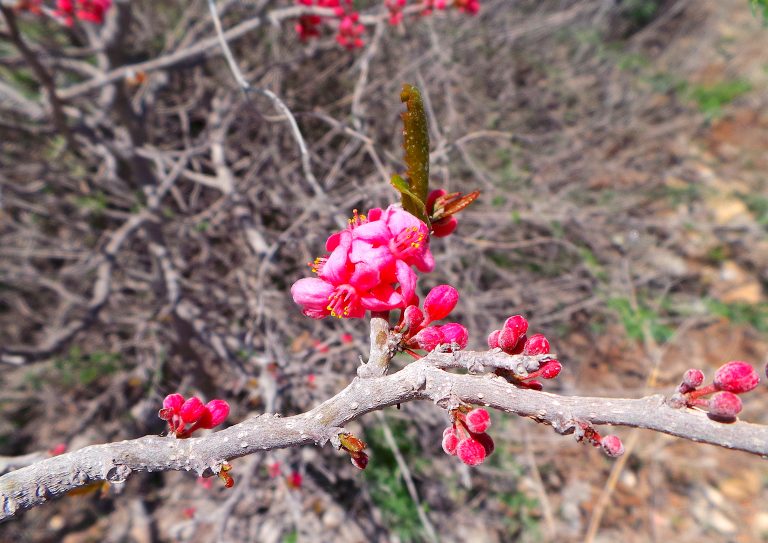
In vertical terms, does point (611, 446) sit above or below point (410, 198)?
below

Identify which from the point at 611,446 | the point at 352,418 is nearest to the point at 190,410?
the point at 352,418

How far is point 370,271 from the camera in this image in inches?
37.4

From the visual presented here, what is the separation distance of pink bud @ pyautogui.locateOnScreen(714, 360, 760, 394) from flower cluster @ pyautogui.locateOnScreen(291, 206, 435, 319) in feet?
1.69

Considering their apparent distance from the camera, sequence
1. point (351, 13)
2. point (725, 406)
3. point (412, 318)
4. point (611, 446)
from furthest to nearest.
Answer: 1. point (351, 13)
2. point (412, 318)
3. point (611, 446)
4. point (725, 406)

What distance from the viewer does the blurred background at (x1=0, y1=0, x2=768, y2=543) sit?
8.87 ft

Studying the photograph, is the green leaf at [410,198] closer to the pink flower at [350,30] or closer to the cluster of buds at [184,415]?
the cluster of buds at [184,415]

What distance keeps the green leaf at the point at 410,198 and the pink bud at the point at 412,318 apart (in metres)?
0.17

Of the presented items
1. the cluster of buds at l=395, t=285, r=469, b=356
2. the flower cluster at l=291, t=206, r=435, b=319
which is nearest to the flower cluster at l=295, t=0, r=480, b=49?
the flower cluster at l=291, t=206, r=435, b=319

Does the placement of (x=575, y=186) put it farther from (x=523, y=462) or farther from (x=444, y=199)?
(x=444, y=199)

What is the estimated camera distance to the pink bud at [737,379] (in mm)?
738

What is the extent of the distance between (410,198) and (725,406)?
1.90 feet

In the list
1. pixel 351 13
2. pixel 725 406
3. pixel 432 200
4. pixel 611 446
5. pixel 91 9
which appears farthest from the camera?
pixel 351 13

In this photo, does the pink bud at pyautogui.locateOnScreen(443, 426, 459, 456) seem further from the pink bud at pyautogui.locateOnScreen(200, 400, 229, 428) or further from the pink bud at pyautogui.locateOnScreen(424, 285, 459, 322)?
the pink bud at pyautogui.locateOnScreen(200, 400, 229, 428)

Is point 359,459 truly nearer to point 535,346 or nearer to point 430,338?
point 430,338
